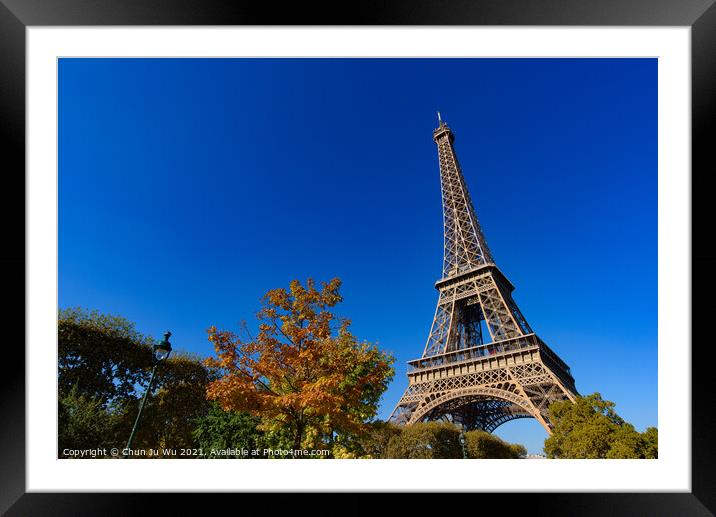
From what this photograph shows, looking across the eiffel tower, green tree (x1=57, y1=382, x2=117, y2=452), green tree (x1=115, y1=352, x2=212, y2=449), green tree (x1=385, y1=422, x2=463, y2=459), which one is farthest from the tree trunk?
the eiffel tower

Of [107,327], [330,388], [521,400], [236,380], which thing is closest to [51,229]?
[236,380]

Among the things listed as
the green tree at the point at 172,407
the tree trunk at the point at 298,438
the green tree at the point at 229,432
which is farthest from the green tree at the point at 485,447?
the tree trunk at the point at 298,438

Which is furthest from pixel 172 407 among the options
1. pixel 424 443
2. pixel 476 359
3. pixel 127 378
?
pixel 476 359

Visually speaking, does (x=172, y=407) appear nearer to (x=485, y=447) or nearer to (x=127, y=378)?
(x=127, y=378)
